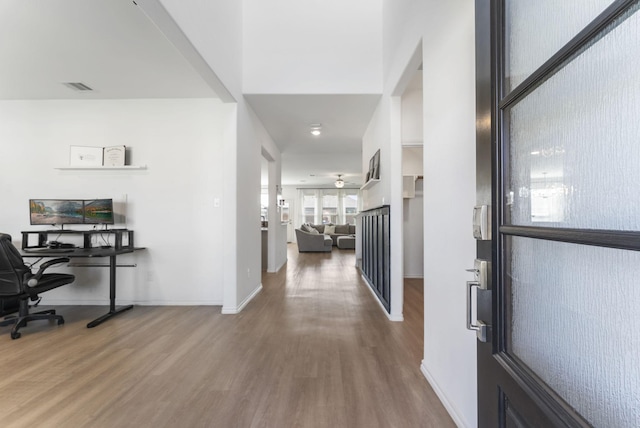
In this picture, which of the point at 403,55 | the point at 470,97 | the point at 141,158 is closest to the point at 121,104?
the point at 141,158

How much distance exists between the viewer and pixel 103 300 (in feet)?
11.7

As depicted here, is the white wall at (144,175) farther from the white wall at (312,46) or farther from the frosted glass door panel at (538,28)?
the frosted glass door panel at (538,28)

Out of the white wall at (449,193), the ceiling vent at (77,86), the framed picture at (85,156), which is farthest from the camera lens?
the framed picture at (85,156)

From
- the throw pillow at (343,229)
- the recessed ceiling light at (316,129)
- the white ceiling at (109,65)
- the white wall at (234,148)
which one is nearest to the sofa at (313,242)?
the throw pillow at (343,229)

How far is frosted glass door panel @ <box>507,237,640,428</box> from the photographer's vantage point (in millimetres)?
489

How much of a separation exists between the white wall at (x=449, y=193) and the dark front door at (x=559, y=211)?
580mm

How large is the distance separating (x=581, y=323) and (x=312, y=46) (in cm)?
354

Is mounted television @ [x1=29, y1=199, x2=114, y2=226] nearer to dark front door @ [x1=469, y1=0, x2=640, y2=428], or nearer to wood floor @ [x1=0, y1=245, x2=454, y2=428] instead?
wood floor @ [x1=0, y1=245, x2=454, y2=428]

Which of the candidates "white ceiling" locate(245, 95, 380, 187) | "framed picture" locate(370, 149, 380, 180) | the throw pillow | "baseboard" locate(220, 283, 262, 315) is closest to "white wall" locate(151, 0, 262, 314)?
"baseboard" locate(220, 283, 262, 315)

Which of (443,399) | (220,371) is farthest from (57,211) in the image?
(443,399)

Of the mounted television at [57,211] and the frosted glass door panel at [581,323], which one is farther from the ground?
the mounted television at [57,211]

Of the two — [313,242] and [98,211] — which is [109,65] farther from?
[313,242]

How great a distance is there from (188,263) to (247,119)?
72.9 inches

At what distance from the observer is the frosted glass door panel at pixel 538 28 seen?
1.83ft
